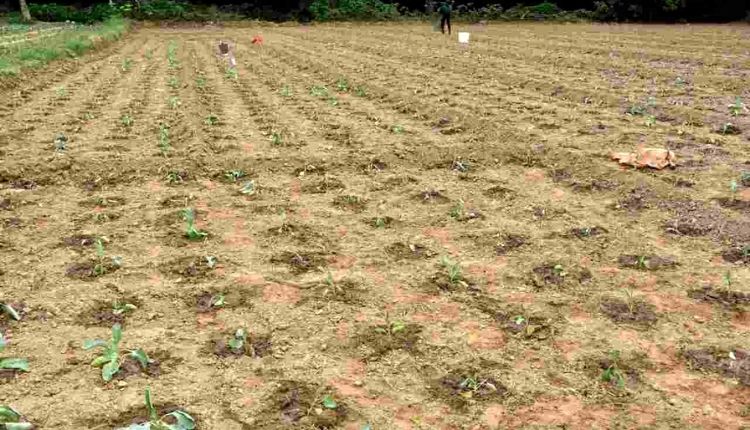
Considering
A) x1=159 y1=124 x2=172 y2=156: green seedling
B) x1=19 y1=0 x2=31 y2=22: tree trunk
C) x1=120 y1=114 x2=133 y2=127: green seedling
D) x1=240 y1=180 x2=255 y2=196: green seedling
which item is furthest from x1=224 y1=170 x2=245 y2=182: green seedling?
x1=19 y1=0 x2=31 y2=22: tree trunk

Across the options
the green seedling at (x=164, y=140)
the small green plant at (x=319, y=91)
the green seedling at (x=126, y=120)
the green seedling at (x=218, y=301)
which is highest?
the small green plant at (x=319, y=91)

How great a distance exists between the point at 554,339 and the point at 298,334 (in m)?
1.29

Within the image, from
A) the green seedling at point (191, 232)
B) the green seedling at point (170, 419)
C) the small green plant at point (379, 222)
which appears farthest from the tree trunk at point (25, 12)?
the green seedling at point (170, 419)

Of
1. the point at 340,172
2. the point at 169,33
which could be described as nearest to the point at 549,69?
the point at 340,172

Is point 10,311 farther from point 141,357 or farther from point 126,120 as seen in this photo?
point 126,120

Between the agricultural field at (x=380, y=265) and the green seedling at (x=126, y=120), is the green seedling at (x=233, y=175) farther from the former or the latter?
the green seedling at (x=126, y=120)

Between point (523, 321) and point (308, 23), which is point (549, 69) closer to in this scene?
point (523, 321)

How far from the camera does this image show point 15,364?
285 cm

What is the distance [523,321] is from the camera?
11.0ft

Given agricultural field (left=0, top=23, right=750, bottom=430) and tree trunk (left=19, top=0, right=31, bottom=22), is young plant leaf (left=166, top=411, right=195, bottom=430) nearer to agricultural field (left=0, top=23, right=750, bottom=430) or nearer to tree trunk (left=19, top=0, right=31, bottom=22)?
agricultural field (left=0, top=23, right=750, bottom=430)

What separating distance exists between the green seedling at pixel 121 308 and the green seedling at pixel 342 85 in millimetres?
7512

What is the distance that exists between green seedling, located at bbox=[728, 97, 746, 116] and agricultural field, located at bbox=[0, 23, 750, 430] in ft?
0.10

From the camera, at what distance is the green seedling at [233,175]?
5.82 metres

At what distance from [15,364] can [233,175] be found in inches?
126
